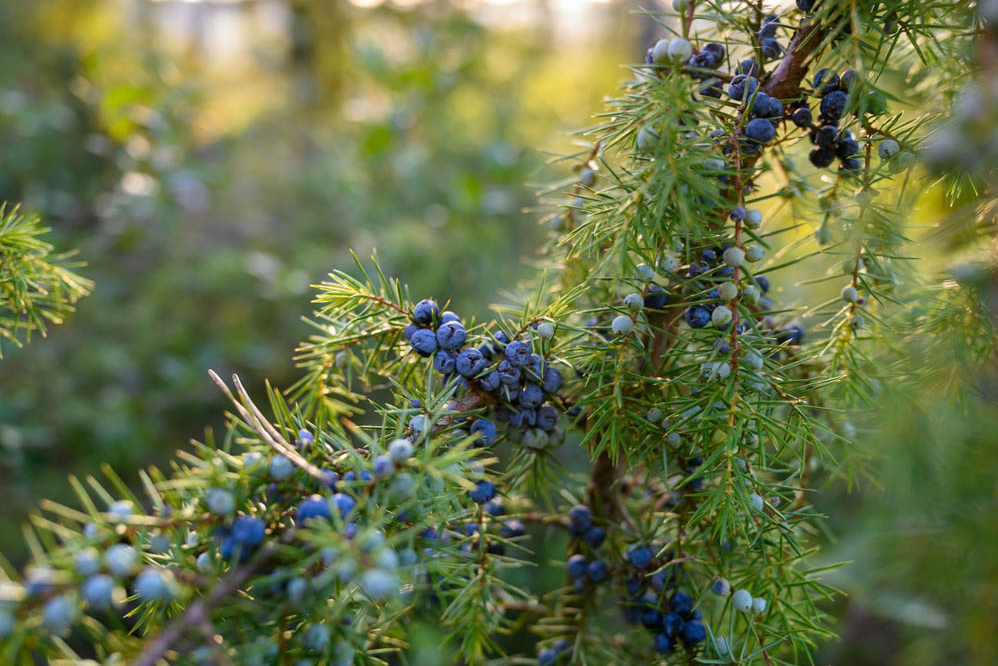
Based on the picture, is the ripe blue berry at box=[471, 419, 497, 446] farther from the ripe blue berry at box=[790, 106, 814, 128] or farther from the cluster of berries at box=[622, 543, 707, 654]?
the ripe blue berry at box=[790, 106, 814, 128]

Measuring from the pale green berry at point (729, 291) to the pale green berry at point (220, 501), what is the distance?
24 cm

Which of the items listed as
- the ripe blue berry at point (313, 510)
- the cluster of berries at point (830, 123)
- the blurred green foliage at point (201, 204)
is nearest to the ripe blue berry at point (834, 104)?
the cluster of berries at point (830, 123)

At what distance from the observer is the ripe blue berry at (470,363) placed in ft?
1.07

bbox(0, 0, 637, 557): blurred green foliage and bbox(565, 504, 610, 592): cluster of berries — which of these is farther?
bbox(0, 0, 637, 557): blurred green foliage

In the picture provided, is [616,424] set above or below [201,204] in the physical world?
Result: below

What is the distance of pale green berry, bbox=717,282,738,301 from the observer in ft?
1.02

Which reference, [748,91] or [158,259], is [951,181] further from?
[158,259]

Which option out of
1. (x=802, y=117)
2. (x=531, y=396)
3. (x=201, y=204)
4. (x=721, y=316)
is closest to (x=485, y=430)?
(x=531, y=396)

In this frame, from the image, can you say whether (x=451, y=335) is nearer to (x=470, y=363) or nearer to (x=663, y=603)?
(x=470, y=363)

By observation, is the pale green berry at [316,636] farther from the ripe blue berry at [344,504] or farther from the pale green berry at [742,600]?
the pale green berry at [742,600]

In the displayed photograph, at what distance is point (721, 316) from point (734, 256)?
3 centimetres

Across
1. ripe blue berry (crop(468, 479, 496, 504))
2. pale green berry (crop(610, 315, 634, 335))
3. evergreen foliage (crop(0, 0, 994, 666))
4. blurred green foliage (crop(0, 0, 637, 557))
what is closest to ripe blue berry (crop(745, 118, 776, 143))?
evergreen foliage (crop(0, 0, 994, 666))

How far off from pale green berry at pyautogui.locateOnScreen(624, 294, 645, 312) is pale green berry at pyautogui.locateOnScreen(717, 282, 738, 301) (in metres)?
0.04

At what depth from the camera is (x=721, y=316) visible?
0.31m
